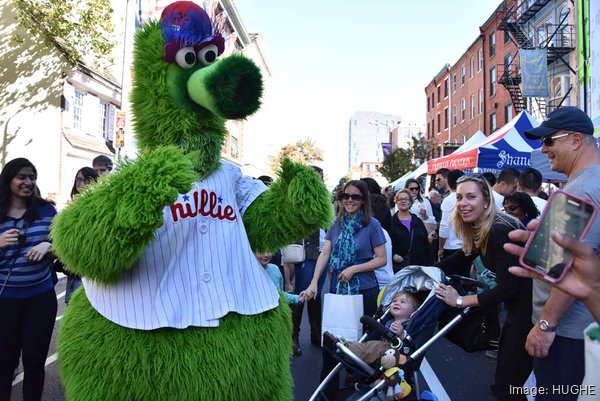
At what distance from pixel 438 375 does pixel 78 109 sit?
18015 millimetres

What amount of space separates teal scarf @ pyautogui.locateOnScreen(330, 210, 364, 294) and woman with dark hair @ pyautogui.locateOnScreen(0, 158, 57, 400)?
7.62 feet

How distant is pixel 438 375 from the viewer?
4648mm

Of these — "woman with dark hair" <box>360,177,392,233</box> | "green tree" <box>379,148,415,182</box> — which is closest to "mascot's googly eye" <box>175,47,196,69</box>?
"woman with dark hair" <box>360,177,392,233</box>

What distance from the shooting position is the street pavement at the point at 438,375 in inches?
162

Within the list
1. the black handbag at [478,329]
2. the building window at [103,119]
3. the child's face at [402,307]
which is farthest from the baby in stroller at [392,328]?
the building window at [103,119]

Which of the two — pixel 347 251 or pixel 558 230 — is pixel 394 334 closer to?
pixel 347 251

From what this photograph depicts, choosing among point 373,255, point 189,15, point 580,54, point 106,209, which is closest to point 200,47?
point 189,15

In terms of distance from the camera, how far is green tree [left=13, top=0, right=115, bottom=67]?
41.1 ft

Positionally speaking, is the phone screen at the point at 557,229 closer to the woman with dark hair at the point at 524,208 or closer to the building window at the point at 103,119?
the woman with dark hair at the point at 524,208

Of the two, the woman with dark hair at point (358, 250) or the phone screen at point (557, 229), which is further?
the woman with dark hair at point (358, 250)

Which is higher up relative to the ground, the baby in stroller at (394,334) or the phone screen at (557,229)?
the phone screen at (557,229)

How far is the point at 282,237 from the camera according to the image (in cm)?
223

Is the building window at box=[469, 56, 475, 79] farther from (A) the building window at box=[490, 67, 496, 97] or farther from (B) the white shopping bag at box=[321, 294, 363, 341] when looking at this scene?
(B) the white shopping bag at box=[321, 294, 363, 341]

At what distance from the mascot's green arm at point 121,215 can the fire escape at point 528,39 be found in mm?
20989
